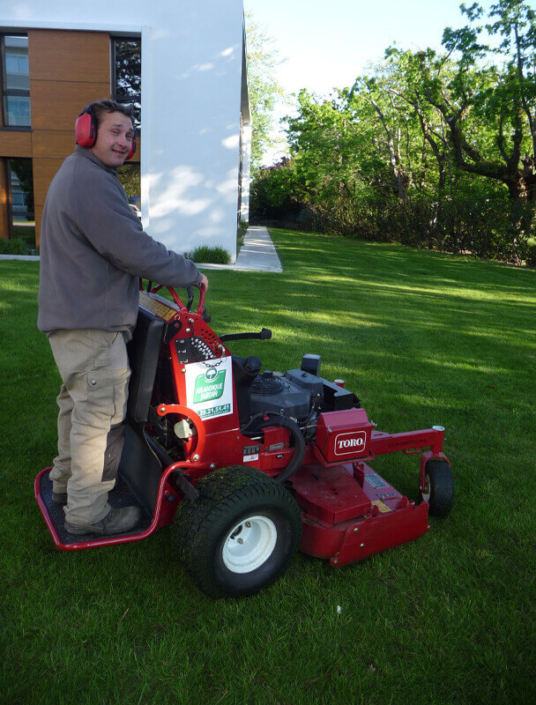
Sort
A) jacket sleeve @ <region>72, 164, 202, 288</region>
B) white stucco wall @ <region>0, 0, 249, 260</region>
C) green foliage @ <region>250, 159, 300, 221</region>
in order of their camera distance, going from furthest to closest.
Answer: green foliage @ <region>250, 159, 300, 221</region>
white stucco wall @ <region>0, 0, 249, 260</region>
jacket sleeve @ <region>72, 164, 202, 288</region>

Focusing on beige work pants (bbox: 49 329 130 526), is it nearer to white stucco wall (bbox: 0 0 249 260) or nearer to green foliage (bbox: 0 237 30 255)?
white stucco wall (bbox: 0 0 249 260)

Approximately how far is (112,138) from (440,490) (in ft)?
8.45

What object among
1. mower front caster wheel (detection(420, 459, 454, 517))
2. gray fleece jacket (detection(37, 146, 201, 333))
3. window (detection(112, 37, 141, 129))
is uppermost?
window (detection(112, 37, 141, 129))

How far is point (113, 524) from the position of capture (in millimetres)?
2725

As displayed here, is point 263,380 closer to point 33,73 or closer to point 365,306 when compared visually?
point 365,306

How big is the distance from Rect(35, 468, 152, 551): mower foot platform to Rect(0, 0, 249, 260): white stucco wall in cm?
1112

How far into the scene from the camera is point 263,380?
3293 mm

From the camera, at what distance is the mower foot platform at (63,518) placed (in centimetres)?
260

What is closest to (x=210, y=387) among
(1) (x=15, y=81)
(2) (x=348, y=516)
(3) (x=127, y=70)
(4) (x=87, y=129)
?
(2) (x=348, y=516)

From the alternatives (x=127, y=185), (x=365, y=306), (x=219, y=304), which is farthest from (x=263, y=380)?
(x=127, y=185)

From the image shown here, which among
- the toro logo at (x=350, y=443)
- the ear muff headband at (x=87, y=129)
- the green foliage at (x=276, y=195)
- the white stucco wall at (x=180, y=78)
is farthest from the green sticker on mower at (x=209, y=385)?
the green foliage at (x=276, y=195)

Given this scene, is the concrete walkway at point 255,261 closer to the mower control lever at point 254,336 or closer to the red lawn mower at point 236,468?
the mower control lever at point 254,336

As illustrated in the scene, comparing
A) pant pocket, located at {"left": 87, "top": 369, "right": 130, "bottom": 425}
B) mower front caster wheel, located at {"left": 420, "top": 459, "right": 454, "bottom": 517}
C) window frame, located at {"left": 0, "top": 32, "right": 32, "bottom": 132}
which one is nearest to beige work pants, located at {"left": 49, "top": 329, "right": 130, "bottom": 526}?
pant pocket, located at {"left": 87, "top": 369, "right": 130, "bottom": 425}

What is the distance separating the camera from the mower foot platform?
260 centimetres
